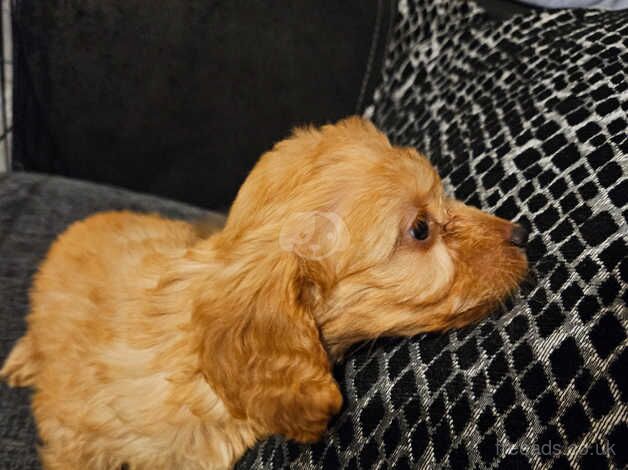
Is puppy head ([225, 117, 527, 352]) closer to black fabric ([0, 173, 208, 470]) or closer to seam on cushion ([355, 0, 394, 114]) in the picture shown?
black fabric ([0, 173, 208, 470])

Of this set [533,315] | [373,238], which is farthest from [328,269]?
[533,315]

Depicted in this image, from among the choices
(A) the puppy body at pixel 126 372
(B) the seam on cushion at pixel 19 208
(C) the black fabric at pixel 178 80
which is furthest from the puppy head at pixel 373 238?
(B) the seam on cushion at pixel 19 208

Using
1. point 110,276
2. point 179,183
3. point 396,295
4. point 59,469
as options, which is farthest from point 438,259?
point 179,183

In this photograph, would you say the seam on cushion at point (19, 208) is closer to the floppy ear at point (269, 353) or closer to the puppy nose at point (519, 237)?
the floppy ear at point (269, 353)

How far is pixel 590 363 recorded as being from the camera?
2.74 ft

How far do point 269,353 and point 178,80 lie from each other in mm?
1141

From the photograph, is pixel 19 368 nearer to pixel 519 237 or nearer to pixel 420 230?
pixel 420 230

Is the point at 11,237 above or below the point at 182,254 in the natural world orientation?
below

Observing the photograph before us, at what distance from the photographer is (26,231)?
176 cm

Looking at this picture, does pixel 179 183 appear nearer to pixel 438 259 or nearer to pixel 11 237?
pixel 11 237

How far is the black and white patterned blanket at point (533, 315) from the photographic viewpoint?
2.74 feet

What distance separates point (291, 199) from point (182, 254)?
11.8 inches

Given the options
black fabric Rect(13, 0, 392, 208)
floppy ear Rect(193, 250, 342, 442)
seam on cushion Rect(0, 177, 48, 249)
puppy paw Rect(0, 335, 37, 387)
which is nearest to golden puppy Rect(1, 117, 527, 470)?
floppy ear Rect(193, 250, 342, 442)

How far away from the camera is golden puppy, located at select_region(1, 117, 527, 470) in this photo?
1.01m
